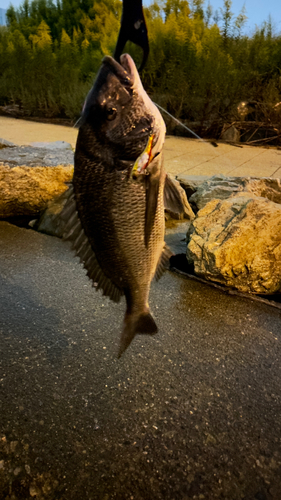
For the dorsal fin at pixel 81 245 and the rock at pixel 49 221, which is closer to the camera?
the dorsal fin at pixel 81 245

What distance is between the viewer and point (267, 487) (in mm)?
1703

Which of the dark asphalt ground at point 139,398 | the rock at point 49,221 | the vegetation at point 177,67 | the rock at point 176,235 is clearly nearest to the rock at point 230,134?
the vegetation at point 177,67

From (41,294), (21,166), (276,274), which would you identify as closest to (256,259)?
(276,274)

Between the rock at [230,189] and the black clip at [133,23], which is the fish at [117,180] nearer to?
the black clip at [133,23]

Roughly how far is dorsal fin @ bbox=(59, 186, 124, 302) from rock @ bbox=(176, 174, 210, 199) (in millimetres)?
3827

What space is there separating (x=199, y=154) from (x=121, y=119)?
6.43 m

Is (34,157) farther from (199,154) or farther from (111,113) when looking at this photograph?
(111,113)

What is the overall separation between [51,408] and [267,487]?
119cm

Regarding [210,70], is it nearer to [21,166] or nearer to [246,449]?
[21,166]

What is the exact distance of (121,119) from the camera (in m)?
1.18

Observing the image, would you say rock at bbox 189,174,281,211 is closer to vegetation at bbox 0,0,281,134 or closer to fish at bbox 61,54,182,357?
fish at bbox 61,54,182,357

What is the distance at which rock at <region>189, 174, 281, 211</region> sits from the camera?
4.42m

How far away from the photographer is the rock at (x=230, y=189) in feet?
14.5

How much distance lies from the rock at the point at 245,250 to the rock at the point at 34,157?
95.2 inches
